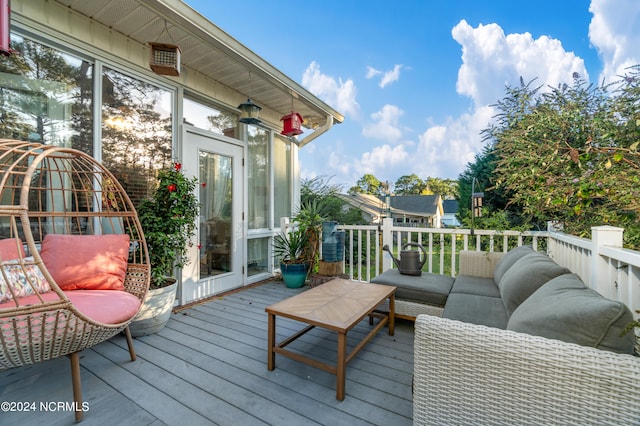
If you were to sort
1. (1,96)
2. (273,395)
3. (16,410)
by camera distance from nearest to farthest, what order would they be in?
(16,410), (273,395), (1,96)

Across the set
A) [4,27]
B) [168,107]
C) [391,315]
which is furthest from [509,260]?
[4,27]

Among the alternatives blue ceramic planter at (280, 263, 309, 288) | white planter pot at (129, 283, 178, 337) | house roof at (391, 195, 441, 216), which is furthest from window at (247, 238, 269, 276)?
house roof at (391, 195, 441, 216)

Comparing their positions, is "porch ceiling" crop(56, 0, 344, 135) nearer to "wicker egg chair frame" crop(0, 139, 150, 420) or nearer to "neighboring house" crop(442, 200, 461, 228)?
"wicker egg chair frame" crop(0, 139, 150, 420)

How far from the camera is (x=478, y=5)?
488 centimetres

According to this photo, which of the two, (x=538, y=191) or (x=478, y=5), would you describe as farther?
(x=478, y=5)

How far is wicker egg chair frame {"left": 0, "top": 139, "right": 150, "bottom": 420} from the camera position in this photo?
1.35m

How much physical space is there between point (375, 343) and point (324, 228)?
1960 millimetres

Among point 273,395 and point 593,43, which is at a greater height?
point 593,43

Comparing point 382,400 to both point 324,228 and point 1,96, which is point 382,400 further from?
point 1,96

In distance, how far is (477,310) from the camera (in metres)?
1.96

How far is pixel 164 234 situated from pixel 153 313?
0.73 m

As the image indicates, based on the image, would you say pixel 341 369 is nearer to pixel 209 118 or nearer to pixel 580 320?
pixel 580 320

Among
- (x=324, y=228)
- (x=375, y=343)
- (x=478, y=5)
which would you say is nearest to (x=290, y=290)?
(x=324, y=228)

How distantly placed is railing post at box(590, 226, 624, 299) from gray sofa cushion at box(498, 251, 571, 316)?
17cm
